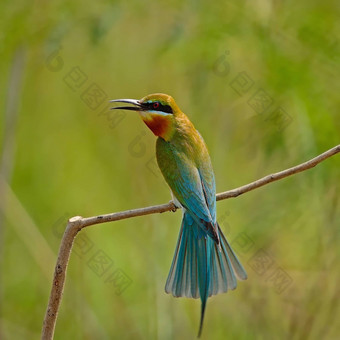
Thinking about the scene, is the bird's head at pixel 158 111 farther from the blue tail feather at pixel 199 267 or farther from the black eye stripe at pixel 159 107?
the blue tail feather at pixel 199 267

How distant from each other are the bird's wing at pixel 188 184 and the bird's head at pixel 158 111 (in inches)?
1.8

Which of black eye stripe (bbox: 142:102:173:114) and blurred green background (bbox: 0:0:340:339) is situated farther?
blurred green background (bbox: 0:0:340:339)

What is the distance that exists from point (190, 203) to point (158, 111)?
309mm

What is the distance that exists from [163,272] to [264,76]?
31.3 inches

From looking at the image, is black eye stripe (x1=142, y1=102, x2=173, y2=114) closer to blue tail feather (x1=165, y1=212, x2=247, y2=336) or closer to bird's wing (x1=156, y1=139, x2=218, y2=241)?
bird's wing (x1=156, y1=139, x2=218, y2=241)

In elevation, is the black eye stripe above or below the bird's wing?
above

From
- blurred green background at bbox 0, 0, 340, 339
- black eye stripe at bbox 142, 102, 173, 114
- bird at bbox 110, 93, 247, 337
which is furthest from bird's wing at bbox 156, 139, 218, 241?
blurred green background at bbox 0, 0, 340, 339

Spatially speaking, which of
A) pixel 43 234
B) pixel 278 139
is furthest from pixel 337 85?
pixel 43 234

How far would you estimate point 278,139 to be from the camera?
215 cm

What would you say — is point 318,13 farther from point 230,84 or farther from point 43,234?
point 43,234

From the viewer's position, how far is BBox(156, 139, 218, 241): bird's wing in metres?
1.88

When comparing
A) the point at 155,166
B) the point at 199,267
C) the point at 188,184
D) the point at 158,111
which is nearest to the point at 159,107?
the point at 158,111

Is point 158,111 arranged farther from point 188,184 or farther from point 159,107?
point 188,184

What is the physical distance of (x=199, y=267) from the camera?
2004 millimetres
